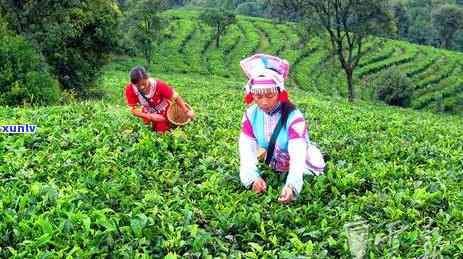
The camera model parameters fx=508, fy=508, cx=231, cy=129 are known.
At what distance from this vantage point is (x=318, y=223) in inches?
215

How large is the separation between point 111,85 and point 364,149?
112ft

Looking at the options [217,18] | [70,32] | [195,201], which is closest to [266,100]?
[195,201]

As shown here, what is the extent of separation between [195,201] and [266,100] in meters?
1.45

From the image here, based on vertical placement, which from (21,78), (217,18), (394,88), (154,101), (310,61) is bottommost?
(394,88)

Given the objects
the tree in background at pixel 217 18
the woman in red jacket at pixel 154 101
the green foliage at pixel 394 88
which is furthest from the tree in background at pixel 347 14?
the tree in background at pixel 217 18

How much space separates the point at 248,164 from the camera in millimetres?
6195

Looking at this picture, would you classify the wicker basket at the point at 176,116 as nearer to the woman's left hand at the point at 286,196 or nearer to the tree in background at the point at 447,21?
the woman's left hand at the point at 286,196

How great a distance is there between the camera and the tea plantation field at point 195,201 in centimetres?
476

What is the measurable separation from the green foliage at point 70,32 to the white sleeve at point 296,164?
2018 cm

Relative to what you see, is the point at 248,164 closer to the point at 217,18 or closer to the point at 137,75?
the point at 137,75

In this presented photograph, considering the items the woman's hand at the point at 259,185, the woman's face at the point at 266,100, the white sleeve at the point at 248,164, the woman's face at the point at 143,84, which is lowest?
the woman's hand at the point at 259,185

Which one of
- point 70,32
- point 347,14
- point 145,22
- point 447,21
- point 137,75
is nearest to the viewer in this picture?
point 137,75

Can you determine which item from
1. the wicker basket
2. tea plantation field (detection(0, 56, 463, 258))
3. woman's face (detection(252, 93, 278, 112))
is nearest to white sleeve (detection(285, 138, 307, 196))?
tea plantation field (detection(0, 56, 463, 258))

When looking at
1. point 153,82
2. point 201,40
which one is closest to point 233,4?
point 201,40
